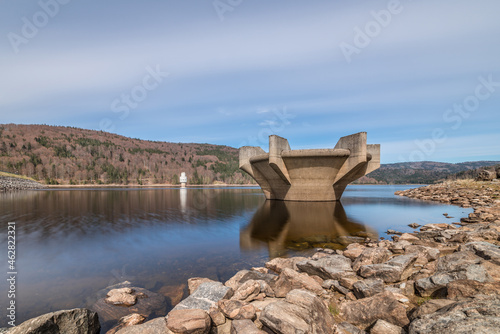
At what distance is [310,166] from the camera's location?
73.3 ft

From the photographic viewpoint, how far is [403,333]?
320 cm

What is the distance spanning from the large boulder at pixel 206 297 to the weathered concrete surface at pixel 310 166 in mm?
17030

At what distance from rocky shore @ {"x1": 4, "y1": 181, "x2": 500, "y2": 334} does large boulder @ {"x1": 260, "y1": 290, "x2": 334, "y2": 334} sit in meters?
0.01

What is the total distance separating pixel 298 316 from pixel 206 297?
1.77 meters

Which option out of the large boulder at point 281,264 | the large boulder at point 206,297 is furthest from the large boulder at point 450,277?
the large boulder at point 206,297

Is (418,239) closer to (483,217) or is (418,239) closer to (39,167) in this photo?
(483,217)

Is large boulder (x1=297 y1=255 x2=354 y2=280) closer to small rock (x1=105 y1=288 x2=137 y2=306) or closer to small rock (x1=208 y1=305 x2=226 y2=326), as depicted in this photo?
small rock (x1=208 y1=305 x2=226 y2=326)

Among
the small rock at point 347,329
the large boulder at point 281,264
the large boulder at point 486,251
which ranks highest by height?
the large boulder at point 486,251

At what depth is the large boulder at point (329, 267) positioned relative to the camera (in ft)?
17.6

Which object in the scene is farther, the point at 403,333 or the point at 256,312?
the point at 256,312

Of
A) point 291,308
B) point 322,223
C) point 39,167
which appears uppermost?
point 39,167

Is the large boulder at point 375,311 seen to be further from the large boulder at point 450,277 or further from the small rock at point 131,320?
the small rock at point 131,320

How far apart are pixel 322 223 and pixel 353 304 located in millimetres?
10125

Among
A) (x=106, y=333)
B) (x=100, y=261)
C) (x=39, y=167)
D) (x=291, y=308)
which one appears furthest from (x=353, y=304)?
(x=39, y=167)
